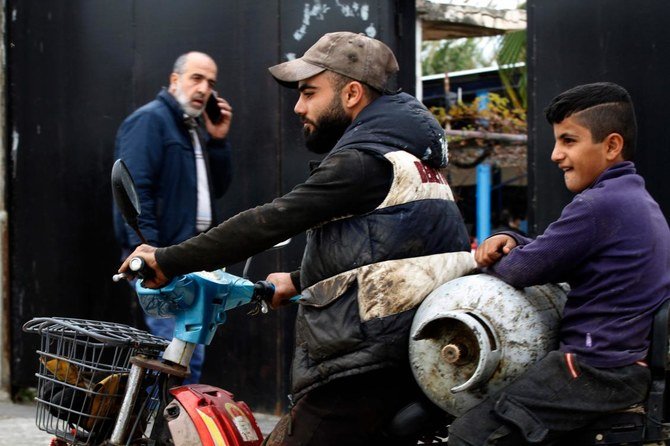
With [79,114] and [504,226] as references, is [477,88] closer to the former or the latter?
[504,226]

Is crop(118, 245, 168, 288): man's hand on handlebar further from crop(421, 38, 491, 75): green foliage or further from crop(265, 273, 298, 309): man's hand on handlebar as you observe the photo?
crop(421, 38, 491, 75): green foliage

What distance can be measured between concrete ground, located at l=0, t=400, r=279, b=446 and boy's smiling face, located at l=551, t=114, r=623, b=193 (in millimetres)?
3551

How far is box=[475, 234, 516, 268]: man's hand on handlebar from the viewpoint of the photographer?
9.30ft

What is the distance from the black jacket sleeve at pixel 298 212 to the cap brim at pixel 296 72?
0.95ft

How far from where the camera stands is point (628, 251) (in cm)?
260

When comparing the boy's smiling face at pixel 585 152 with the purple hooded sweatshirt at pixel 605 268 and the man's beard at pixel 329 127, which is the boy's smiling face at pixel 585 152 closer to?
the purple hooded sweatshirt at pixel 605 268

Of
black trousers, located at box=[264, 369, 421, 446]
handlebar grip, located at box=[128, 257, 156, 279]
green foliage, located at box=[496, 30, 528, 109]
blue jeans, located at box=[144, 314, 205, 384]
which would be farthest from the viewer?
green foliage, located at box=[496, 30, 528, 109]

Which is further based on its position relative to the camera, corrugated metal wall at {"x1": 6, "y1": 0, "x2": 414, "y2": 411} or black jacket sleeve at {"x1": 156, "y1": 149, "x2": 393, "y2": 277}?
corrugated metal wall at {"x1": 6, "y1": 0, "x2": 414, "y2": 411}

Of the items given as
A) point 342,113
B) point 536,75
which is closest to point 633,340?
point 342,113

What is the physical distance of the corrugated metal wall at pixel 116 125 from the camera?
244 inches

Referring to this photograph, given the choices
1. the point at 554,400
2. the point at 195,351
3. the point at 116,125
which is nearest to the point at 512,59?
the point at 116,125

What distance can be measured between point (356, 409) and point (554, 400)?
1.80ft

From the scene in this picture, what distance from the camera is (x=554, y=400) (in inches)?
101

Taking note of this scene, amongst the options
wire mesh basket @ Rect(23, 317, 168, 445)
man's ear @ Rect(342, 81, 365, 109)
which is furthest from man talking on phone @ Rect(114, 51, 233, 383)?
man's ear @ Rect(342, 81, 365, 109)
